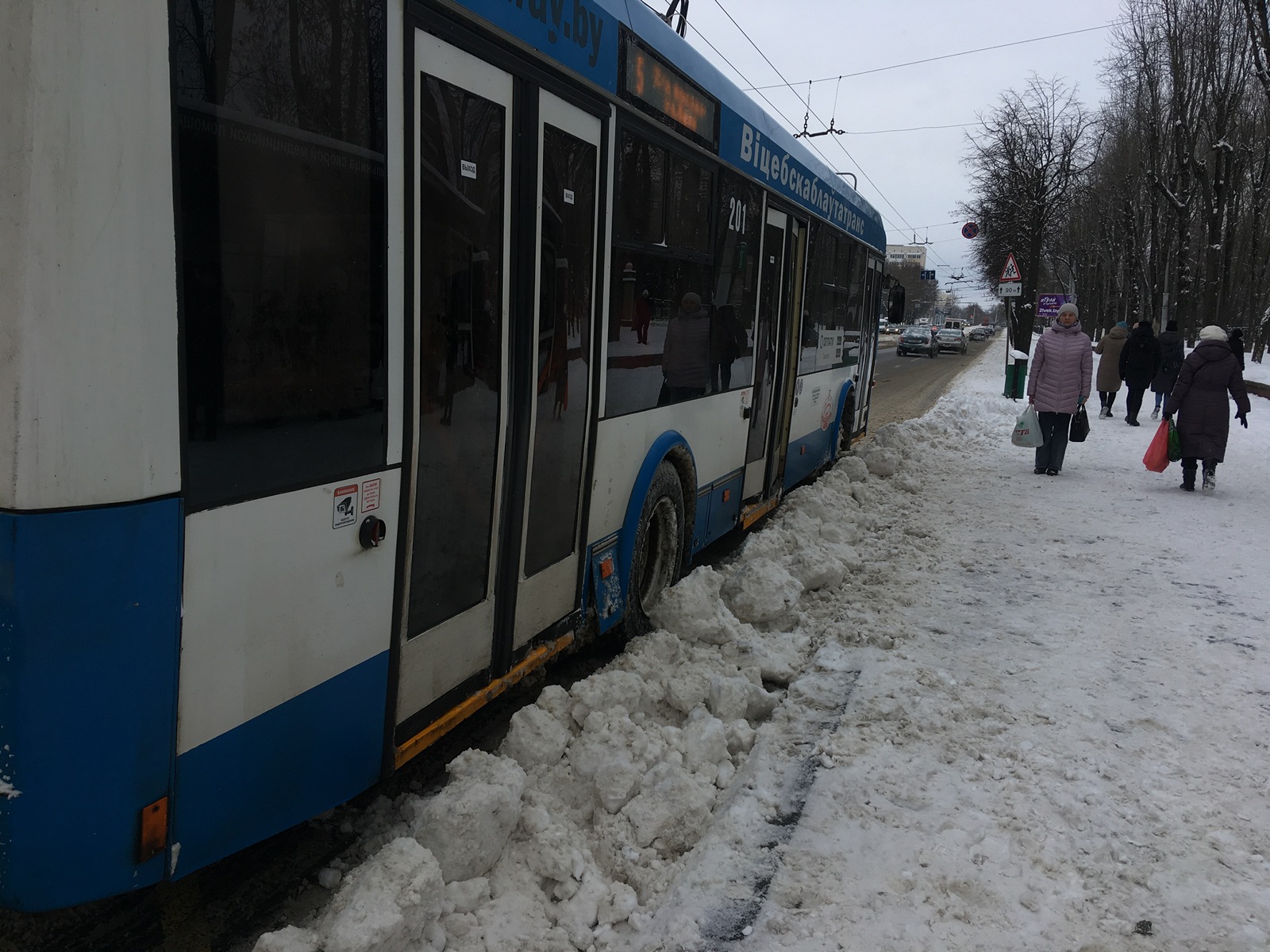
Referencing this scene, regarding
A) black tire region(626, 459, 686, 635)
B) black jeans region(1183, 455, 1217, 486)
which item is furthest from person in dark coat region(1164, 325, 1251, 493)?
black tire region(626, 459, 686, 635)

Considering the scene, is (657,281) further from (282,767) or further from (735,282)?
(282,767)

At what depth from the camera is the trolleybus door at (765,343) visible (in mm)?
6906

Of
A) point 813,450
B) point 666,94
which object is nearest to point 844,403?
point 813,450

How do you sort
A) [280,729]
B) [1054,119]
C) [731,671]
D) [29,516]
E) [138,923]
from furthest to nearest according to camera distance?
[1054,119], [731,671], [138,923], [280,729], [29,516]

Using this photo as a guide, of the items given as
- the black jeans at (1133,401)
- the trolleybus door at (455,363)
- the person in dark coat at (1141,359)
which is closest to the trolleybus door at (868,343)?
the person in dark coat at (1141,359)

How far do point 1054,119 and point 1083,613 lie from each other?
38545mm

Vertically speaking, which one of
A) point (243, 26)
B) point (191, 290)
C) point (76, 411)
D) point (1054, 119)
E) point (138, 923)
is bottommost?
point (138, 923)

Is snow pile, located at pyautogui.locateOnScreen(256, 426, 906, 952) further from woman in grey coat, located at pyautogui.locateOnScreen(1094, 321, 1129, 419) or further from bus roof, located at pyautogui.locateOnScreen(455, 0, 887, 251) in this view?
woman in grey coat, located at pyautogui.locateOnScreen(1094, 321, 1129, 419)

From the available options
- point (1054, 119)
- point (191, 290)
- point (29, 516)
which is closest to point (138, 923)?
point (29, 516)

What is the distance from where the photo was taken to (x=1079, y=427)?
10852 millimetres

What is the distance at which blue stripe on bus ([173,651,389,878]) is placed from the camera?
2375 mm

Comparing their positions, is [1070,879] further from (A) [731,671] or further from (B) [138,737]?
(B) [138,737]

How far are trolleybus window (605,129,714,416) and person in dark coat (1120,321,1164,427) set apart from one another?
12.3 meters

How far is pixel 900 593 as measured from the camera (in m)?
6.14
